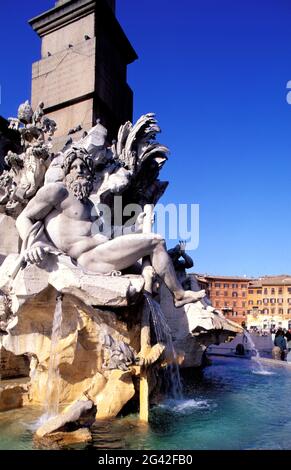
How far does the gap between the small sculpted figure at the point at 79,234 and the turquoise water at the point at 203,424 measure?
157cm

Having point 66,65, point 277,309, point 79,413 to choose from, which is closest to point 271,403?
point 79,413

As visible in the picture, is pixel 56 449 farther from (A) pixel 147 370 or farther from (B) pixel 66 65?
(B) pixel 66 65

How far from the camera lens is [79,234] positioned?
4.72m

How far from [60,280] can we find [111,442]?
160 cm

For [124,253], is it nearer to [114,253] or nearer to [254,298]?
[114,253]

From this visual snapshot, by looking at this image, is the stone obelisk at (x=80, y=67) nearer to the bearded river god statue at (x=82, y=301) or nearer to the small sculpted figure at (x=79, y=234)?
the bearded river god statue at (x=82, y=301)

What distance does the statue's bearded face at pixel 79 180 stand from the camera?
4.77 meters

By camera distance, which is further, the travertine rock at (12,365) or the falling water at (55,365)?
the travertine rock at (12,365)

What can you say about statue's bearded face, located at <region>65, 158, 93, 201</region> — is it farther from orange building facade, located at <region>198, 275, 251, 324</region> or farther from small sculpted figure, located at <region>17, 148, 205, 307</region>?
orange building facade, located at <region>198, 275, 251, 324</region>

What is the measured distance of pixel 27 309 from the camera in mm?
4398

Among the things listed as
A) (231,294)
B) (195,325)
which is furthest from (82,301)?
(231,294)

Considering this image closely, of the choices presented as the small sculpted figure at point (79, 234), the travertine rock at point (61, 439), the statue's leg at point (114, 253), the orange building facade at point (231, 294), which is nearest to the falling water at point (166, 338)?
the small sculpted figure at point (79, 234)

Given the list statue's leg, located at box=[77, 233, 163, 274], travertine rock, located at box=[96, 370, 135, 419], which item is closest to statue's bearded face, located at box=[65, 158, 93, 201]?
statue's leg, located at box=[77, 233, 163, 274]

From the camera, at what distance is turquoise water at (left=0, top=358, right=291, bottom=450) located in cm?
337
